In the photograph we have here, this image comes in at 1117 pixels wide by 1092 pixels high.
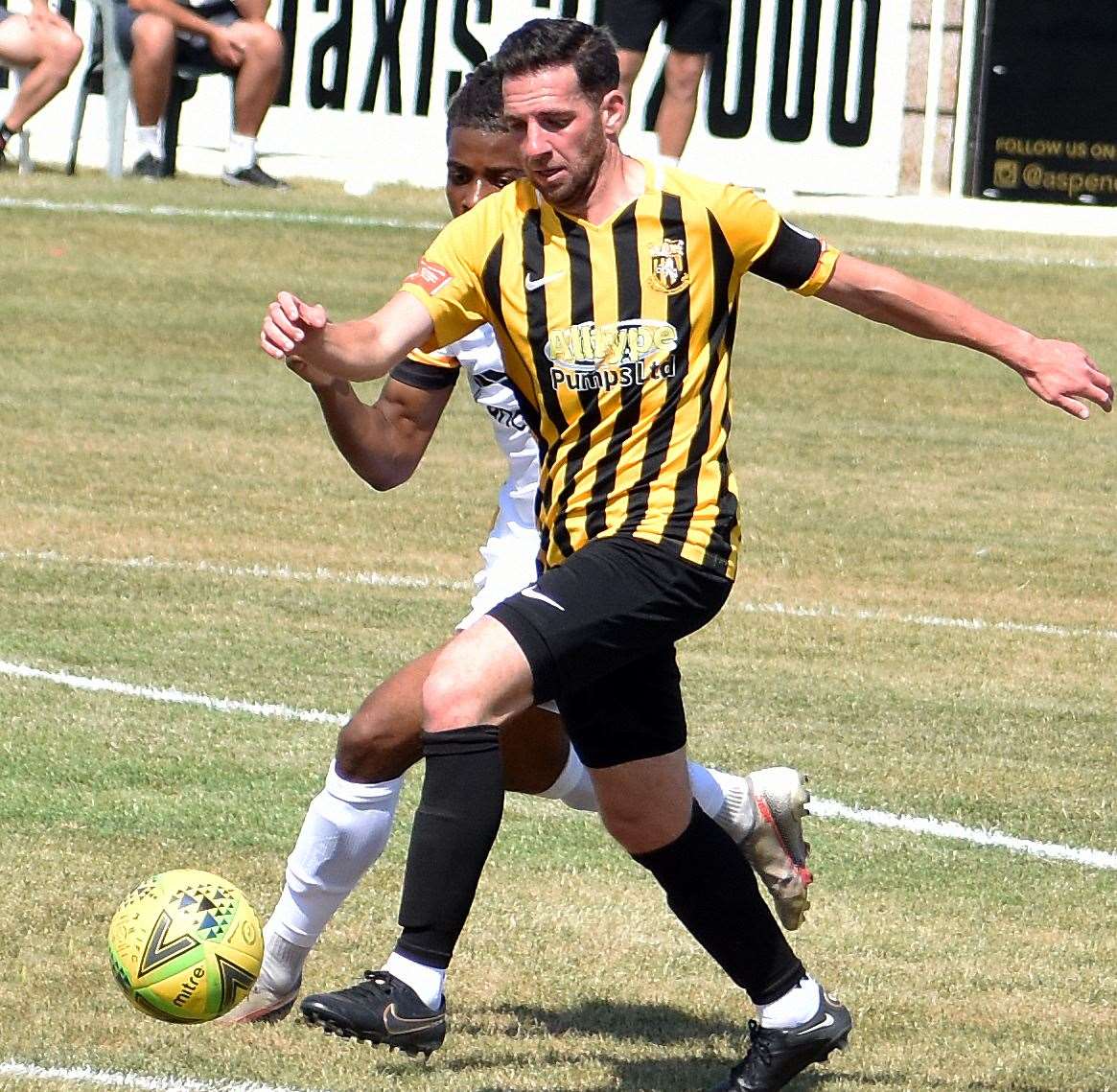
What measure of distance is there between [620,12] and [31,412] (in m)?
4.85

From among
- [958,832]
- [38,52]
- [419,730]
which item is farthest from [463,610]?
[38,52]

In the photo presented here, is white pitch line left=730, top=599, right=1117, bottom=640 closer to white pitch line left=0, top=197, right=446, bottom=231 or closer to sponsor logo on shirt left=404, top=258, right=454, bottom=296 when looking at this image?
sponsor logo on shirt left=404, top=258, right=454, bottom=296

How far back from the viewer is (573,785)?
5430 millimetres

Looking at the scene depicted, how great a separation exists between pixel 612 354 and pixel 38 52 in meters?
12.3

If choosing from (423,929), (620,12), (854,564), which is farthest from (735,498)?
(620,12)

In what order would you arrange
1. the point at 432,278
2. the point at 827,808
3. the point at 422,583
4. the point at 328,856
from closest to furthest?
the point at 432,278, the point at 328,856, the point at 827,808, the point at 422,583

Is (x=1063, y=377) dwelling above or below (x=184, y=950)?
above

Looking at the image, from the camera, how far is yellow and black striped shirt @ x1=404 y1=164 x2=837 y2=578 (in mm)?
4562

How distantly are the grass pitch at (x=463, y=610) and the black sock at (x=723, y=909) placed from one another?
299 mm

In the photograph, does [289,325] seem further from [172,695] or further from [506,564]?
[172,695]

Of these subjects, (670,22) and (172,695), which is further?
(670,22)

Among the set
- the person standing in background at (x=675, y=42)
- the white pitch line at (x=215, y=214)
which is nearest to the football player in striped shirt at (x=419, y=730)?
the person standing in background at (x=675, y=42)

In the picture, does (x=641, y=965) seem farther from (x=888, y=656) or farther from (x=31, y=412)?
(x=31, y=412)

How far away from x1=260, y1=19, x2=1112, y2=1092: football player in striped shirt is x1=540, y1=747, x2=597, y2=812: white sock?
0.65 meters
